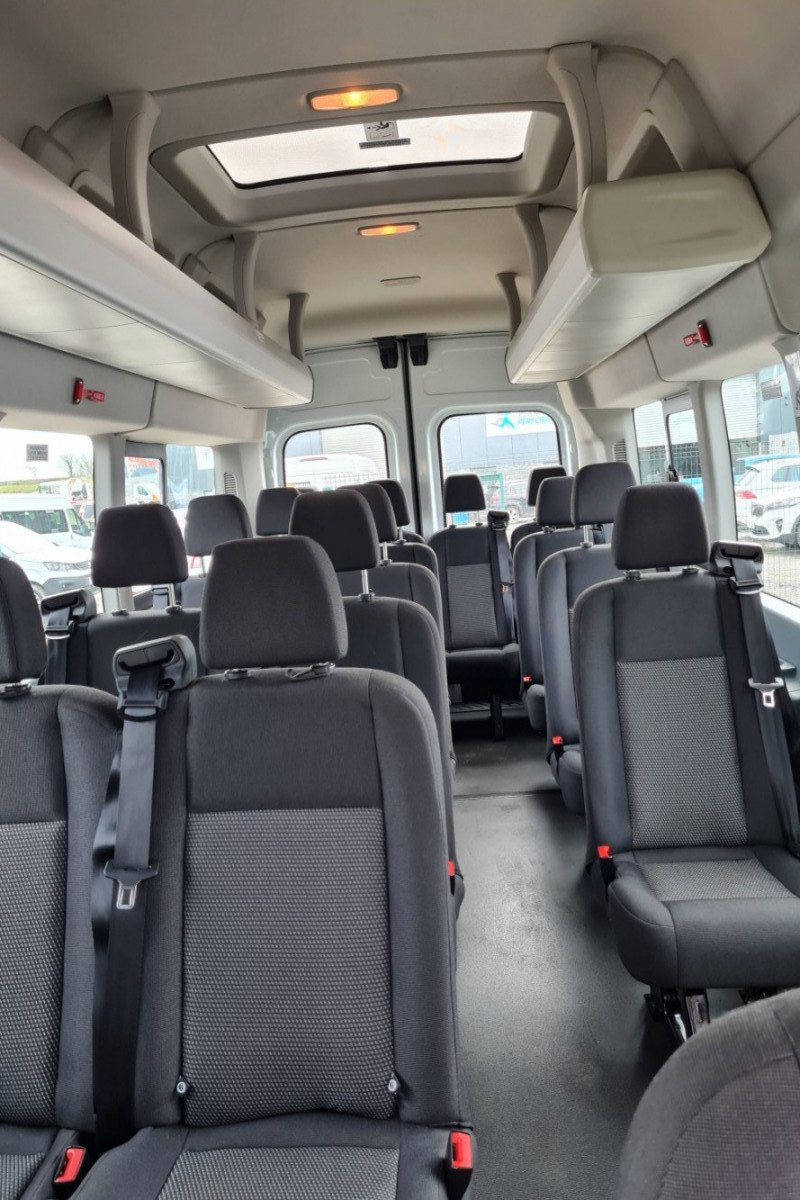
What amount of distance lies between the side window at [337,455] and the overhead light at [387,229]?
4071 mm

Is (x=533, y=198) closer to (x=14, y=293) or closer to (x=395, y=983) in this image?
(x=14, y=293)

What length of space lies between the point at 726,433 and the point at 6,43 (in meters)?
4.04

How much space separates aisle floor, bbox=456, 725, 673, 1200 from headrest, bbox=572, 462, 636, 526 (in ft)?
5.14

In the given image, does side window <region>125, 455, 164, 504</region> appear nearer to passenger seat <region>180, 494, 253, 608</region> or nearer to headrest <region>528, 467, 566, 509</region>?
passenger seat <region>180, 494, 253, 608</region>

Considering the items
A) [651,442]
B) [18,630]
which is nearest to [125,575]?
[18,630]

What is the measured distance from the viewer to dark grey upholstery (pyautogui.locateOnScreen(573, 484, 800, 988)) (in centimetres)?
301

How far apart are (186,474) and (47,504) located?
270cm

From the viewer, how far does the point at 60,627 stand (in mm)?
3617

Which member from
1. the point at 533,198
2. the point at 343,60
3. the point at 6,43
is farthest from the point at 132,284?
the point at 533,198

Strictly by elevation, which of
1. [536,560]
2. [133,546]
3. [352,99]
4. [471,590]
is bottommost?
[471,590]

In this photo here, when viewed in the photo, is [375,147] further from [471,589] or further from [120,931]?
[120,931]

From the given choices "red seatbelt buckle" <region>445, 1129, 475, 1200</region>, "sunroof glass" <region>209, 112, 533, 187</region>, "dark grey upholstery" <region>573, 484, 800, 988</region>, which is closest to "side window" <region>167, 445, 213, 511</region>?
"sunroof glass" <region>209, 112, 533, 187</region>

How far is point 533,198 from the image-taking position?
5266 millimetres

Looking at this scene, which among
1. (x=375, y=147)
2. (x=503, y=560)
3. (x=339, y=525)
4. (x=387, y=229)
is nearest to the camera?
(x=339, y=525)
